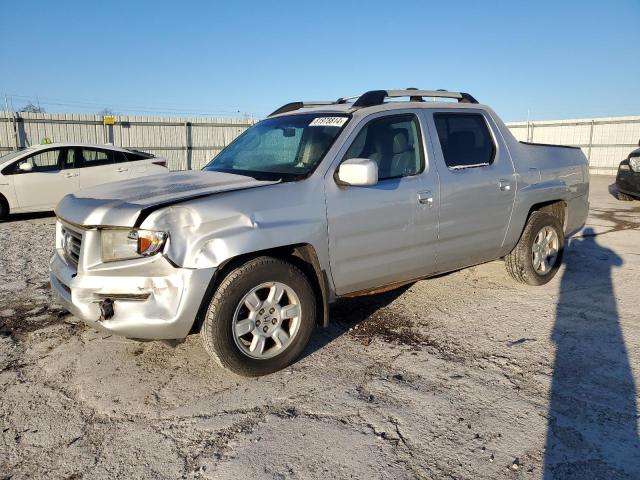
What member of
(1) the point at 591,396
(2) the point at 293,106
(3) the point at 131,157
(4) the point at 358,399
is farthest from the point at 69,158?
(1) the point at 591,396

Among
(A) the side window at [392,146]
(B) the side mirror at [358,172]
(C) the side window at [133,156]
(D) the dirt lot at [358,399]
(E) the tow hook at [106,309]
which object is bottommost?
(D) the dirt lot at [358,399]

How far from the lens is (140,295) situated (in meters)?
3.12

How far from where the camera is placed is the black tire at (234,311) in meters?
3.21

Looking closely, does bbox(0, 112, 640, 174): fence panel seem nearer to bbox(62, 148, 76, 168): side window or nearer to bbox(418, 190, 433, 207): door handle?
bbox(62, 148, 76, 168): side window

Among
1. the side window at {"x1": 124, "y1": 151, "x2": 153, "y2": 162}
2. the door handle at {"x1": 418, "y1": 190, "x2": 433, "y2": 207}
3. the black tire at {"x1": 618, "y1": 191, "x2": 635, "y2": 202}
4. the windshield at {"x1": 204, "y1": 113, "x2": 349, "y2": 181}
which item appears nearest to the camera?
the windshield at {"x1": 204, "y1": 113, "x2": 349, "y2": 181}

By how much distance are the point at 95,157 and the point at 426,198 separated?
354 inches

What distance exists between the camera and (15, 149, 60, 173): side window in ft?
33.9

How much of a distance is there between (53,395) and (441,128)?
3.54 metres

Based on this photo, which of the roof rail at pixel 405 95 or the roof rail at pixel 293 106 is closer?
the roof rail at pixel 405 95

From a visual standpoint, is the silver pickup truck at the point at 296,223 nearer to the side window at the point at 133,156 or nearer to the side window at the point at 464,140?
the side window at the point at 464,140

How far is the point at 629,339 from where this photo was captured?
4.06 metres

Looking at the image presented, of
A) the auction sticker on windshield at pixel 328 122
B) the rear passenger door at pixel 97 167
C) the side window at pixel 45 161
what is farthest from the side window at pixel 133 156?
the auction sticker on windshield at pixel 328 122

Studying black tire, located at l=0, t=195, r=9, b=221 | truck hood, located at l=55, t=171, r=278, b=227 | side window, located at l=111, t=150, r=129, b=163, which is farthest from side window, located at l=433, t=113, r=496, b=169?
black tire, located at l=0, t=195, r=9, b=221

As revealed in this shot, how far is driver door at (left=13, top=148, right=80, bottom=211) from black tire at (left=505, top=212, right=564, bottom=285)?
8668 millimetres
